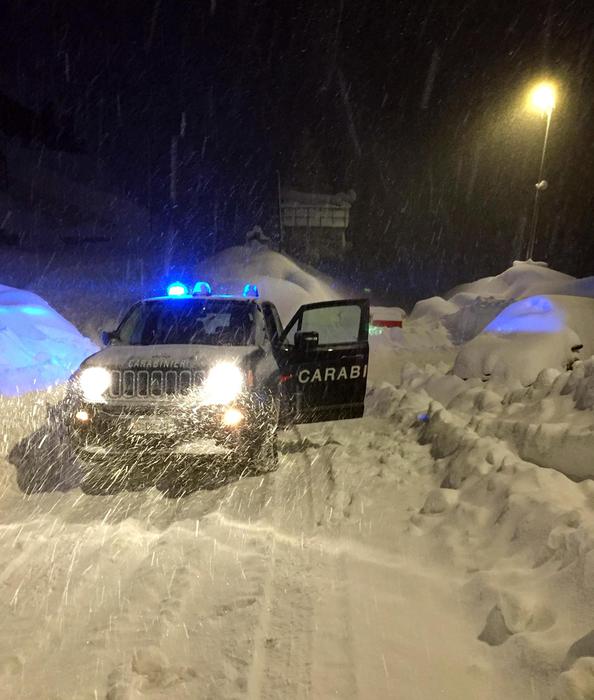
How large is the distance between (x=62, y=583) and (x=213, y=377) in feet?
6.30

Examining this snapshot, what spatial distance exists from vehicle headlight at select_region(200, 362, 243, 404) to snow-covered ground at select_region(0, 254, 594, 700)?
811mm

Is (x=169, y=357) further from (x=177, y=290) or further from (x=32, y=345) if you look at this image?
(x=32, y=345)

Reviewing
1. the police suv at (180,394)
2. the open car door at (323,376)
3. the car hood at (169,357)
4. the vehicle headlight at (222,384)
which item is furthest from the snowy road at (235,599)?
the open car door at (323,376)

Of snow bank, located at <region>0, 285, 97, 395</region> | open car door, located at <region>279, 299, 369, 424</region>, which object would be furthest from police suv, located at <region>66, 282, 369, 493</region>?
snow bank, located at <region>0, 285, 97, 395</region>

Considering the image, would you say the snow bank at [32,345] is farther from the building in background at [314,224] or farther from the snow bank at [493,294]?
the building in background at [314,224]

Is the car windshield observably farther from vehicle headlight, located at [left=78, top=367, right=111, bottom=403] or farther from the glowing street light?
the glowing street light

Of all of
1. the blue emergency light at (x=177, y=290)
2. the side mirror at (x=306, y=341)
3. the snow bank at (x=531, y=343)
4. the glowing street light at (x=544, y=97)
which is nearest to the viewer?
the side mirror at (x=306, y=341)

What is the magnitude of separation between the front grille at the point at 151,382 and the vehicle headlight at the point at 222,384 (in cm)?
8

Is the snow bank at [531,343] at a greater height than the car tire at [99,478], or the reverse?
the snow bank at [531,343]

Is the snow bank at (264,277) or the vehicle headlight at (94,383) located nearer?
the vehicle headlight at (94,383)

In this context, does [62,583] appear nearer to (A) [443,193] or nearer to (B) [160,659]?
(B) [160,659]

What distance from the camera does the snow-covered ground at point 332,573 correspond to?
2.45 metres

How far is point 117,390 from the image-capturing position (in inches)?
182

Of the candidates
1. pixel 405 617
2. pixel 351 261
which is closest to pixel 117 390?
pixel 405 617
